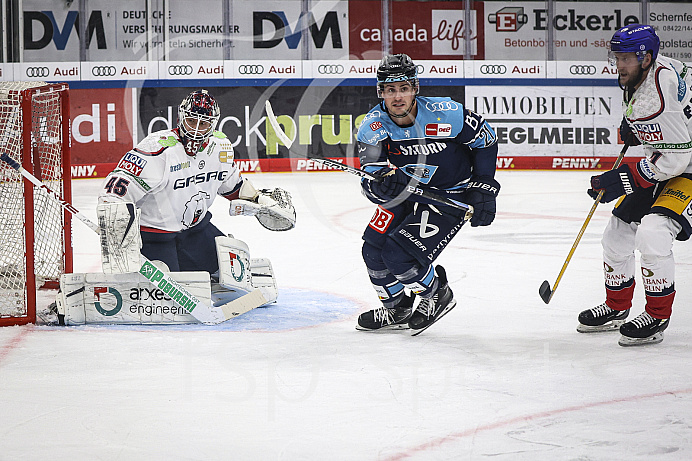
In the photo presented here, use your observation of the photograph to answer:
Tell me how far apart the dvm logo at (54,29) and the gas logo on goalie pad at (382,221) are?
898cm

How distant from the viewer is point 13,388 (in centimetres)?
279

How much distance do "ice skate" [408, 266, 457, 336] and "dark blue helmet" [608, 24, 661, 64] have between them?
1.24m

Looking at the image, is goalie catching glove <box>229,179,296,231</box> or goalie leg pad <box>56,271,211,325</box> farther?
goalie catching glove <box>229,179,296,231</box>

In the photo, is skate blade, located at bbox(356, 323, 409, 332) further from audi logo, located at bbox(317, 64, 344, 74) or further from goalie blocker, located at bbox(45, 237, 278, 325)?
audi logo, located at bbox(317, 64, 344, 74)

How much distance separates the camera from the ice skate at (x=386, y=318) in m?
3.67

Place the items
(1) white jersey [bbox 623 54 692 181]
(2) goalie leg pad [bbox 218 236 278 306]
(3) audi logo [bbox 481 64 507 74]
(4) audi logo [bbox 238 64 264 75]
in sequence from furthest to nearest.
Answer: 1. (3) audi logo [bbox 481 64 507 74]
2. (4) audi logo [bbox 238 64 264 75]
3. (2) goalie leg pad [bbox 218 236 278 306]
4. (1) white jersey [bbox 623 54 692 181]

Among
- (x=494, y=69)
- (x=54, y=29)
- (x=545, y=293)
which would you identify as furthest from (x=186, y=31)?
(x=545, y=293)

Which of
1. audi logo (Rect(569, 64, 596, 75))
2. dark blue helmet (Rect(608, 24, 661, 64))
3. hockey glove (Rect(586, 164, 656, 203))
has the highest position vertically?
audi logo (Rect(569, 64, 596, 75))

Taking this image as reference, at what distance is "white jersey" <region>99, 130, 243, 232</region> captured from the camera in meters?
3.87

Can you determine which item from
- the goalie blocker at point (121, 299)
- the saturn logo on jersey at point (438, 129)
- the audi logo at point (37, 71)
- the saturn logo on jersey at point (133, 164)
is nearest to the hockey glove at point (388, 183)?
the saturn logo on jersey at point (438, 129)

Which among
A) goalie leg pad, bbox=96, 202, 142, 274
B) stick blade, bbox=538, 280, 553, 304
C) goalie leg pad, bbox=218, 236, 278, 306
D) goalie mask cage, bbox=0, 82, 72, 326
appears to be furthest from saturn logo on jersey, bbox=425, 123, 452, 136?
goalie mask cage, bbox=0, 82, 72, 326

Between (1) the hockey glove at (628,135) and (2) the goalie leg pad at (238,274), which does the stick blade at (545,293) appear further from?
(2) the goalie leg pad at (238,274)

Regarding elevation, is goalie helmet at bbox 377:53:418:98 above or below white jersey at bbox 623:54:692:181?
above

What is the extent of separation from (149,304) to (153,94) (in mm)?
8268
